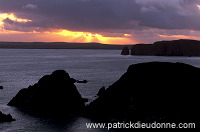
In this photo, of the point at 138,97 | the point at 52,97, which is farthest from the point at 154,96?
the point at 52,97

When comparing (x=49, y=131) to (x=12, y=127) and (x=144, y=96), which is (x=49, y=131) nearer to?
(x=12, y=127)

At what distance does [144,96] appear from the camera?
58188 millimetres

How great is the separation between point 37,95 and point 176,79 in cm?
2874

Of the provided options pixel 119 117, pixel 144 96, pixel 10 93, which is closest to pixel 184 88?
pixel 144 96

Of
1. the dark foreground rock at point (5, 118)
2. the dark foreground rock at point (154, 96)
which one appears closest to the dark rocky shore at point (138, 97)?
the dark foreground rock at point (154, 96)

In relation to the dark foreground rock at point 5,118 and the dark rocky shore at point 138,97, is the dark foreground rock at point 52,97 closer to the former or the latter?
the dark rocky shore at point 138,97

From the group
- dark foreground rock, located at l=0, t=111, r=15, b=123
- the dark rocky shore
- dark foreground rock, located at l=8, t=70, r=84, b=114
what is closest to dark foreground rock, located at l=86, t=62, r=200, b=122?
the dark rocky shore

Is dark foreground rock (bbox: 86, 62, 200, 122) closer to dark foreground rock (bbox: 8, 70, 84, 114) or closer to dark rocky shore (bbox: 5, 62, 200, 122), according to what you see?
dark rocky shore (bbox: 5, 62, 200, 122)

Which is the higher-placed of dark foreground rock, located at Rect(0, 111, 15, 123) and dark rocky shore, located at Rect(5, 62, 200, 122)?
dark rocky shore, located at Rect(5, 62, 200, 122)

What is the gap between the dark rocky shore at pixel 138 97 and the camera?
55219 mm

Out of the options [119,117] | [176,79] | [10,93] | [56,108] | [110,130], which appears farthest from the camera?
[10,93]

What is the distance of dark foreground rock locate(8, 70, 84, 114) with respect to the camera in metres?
64.5

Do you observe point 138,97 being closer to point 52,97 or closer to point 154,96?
point 154,96

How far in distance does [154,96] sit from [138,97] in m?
2.91
